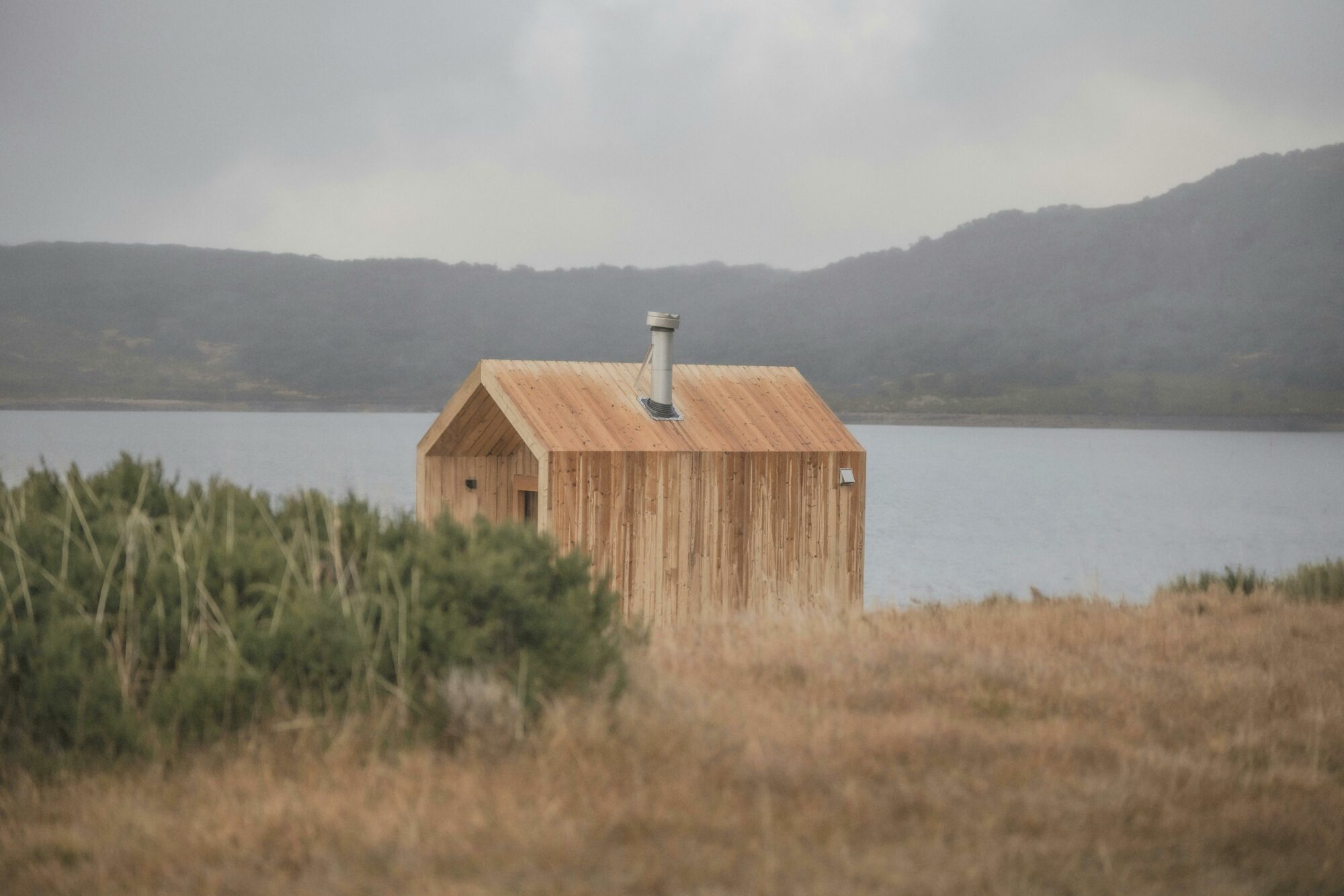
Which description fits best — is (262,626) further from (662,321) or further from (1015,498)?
(1015,498)

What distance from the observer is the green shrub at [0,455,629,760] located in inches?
218

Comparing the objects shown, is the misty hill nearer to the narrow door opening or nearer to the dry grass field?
the narrow door opening

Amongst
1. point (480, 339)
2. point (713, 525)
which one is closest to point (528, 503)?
point (713, 525)

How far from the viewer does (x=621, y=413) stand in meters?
14.6

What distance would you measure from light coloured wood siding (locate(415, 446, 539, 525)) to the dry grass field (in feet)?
30.9

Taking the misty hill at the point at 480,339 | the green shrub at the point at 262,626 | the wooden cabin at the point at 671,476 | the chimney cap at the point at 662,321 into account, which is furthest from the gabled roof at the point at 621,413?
the misty hill at the point at 480,339

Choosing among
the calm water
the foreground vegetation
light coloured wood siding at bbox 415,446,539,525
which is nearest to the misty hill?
the calm water

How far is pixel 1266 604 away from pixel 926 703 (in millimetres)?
6328

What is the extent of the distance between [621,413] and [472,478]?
292 centimetres

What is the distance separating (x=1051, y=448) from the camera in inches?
6772

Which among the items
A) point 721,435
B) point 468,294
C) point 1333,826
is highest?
point 468,294

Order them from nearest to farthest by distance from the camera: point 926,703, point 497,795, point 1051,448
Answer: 1. point 497,795
2. point 926,703
3. point 1051,448

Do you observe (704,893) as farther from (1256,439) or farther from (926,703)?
(1256,439)

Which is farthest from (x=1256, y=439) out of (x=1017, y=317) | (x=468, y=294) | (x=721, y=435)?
(x=721, y=435)
